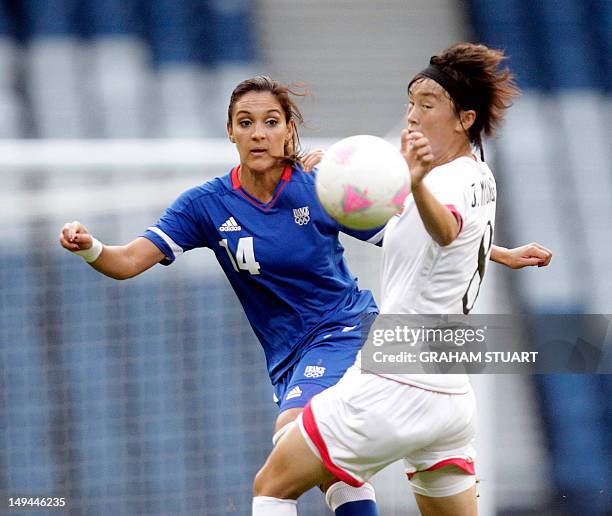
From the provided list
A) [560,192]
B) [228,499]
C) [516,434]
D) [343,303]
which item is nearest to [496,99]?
[343,303]

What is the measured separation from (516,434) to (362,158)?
14.3ft

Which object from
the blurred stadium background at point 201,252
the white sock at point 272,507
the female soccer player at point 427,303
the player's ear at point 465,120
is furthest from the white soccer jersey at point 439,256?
the blurred stadium background at point 201,252

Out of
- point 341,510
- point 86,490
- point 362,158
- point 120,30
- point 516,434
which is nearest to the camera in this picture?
point 362,158

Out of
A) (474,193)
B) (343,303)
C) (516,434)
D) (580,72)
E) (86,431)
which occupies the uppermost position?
(580,72)

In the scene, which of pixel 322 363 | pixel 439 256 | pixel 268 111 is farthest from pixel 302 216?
pixel 439 256

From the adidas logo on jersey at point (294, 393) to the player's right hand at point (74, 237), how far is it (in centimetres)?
86

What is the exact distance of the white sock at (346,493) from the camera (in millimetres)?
3666

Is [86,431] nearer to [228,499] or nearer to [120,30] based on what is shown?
[228,499]

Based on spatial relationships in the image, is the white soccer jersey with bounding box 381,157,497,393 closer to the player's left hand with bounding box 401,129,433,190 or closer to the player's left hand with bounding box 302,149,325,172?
the player's left hand with bounding box 401,129,433,190

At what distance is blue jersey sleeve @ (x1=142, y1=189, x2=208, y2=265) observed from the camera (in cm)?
384

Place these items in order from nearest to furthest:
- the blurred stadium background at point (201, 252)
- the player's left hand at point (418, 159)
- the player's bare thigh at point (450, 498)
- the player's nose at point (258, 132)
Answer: the player's left hand at point (418, 159)
the player's bare thigh at point (450, 498)
the player's nose at point (258, 132)
the blurred stadium background at point (201, 252)

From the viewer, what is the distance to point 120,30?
950cm

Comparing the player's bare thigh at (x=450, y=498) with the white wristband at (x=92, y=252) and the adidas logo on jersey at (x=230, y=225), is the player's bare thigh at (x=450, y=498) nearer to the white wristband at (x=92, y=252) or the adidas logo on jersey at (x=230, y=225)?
the adidas logo on jersey at (x=230, y=225)

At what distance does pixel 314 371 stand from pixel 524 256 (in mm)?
838
